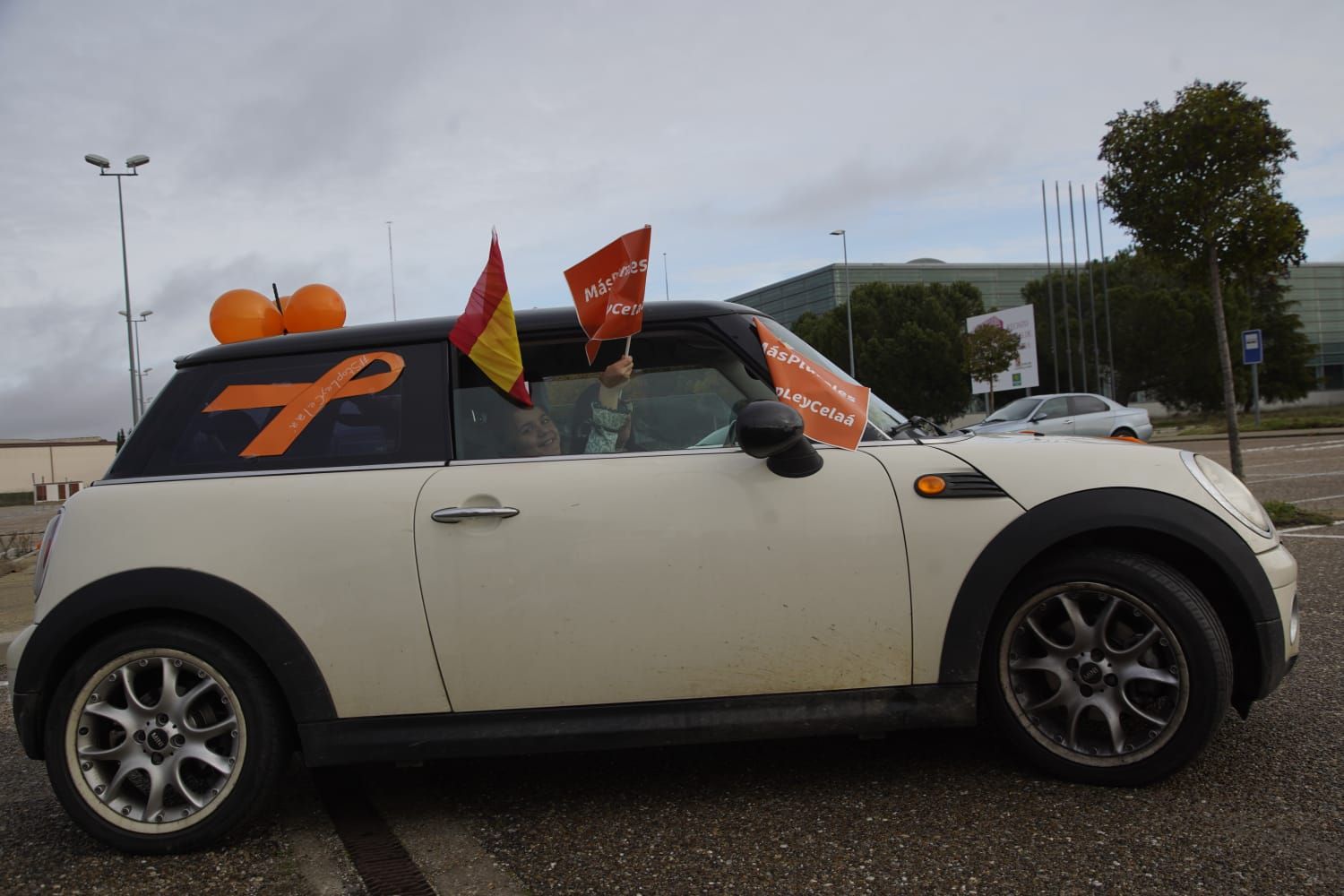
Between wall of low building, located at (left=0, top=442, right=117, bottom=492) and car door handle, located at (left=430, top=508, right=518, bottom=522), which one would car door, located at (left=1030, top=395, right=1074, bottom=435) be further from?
wall of low building, located at (left=0, top=442, right=117, bottom=492)

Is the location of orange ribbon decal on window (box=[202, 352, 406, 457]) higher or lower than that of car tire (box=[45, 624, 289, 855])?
higher

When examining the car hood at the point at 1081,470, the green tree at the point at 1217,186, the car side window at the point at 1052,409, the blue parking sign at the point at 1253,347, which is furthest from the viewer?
the car side window at the point at 1052,409

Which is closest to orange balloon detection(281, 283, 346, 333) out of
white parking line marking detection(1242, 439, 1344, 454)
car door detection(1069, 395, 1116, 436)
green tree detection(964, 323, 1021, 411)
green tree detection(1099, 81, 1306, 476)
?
green tree detection(1099, 81, 1306, 476)

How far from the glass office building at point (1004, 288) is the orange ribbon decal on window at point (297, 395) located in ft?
201

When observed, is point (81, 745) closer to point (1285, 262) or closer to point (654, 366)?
point (654, 366)

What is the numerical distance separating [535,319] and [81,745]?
6.28 feet

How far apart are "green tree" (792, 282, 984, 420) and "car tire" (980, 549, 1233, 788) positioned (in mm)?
47052

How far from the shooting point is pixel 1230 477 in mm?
3150

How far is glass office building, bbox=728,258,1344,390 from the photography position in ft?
212

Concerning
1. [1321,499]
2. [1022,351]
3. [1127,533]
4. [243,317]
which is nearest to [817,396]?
[1127,533]

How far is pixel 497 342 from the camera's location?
321cm

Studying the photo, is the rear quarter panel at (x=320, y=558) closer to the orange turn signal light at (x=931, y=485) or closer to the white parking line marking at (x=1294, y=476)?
the orange turn signal light at (x=931, y=485)

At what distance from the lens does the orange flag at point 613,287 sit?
124 inches

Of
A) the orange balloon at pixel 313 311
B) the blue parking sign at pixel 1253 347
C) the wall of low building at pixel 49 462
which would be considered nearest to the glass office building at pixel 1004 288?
the wall of low building at pixel 49 462
